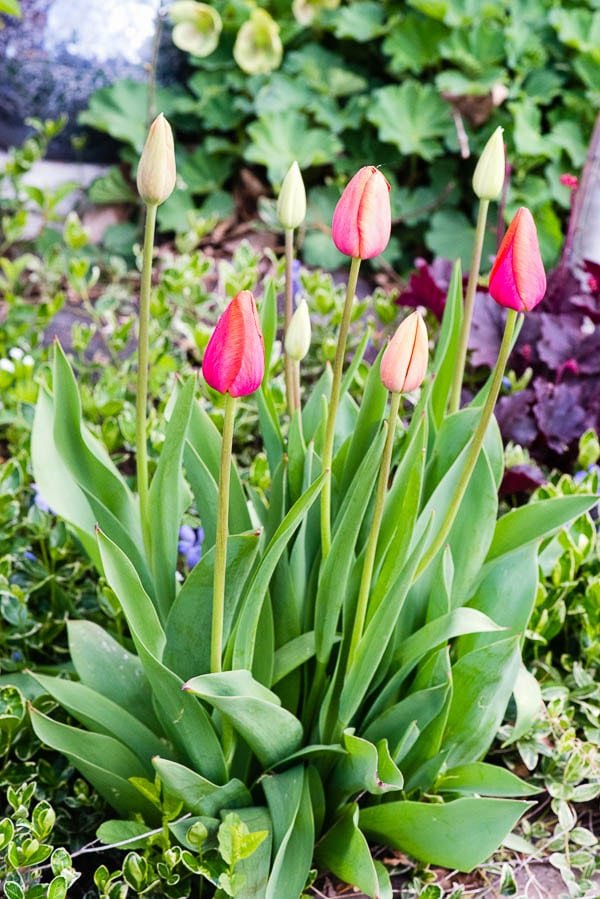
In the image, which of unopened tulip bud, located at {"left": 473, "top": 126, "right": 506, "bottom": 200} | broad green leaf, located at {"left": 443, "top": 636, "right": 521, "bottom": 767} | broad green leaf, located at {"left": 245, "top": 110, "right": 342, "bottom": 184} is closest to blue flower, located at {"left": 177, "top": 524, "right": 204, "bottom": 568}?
broad green leaf, located at {"left": 443, "top": 636, "right": 521, "bottom": 767}

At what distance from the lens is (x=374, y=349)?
2088 mm

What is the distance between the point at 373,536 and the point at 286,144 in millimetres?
2183

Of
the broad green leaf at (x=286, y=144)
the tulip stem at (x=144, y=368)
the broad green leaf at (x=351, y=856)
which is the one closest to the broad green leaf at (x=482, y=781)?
the broad green leaf at (x=351, y=856)

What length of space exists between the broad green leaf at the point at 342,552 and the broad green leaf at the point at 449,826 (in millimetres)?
199

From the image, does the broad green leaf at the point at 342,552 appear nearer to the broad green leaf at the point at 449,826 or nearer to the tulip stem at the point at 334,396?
the tulip stem at the point at 334,396

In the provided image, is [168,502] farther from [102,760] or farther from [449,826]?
[449,826]

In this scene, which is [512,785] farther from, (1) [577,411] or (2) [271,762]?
(1) [577,411]

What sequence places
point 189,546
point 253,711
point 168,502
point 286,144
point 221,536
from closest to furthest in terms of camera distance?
point 221,536
point 253,711
point 168,502
point 189,546
point 286,144

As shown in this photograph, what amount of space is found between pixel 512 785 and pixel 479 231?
64 centimetres

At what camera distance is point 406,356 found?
0.85 m

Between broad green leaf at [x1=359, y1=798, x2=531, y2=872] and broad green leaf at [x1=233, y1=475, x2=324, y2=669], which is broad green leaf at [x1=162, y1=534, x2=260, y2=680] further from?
broad green leaf at [x1=359, y1=798, x2=531, y2=872]

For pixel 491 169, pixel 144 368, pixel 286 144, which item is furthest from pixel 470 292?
pixel 286 144

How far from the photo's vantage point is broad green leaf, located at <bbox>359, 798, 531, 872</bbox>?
3.48 ft

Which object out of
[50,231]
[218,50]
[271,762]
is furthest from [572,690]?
[218,50]
